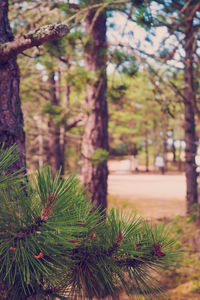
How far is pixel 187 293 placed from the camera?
4.64 meters

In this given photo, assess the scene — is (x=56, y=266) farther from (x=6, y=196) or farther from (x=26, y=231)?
(x=6, y=196)

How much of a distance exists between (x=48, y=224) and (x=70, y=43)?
4.25 m

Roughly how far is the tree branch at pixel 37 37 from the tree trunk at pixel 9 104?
0.65 ft

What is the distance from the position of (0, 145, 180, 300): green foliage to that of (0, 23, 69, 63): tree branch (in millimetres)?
678

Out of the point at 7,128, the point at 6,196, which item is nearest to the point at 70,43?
the point at 7,128

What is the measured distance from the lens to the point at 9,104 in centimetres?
188

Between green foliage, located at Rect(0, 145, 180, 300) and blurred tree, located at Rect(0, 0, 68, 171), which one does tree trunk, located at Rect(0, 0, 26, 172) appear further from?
green foliage, located at Rect(0, 145, 180, 300)

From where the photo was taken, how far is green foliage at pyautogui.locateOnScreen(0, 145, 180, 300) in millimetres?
1063

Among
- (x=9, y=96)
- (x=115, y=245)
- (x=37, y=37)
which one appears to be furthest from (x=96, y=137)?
(x=115, y=245)

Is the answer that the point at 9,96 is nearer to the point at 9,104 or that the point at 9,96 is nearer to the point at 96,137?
the point at 9,104

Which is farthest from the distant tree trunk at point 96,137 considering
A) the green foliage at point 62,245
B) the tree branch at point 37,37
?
the green foliage at point 62,245

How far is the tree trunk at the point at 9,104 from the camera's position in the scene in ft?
6.09

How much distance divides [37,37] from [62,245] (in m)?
1.04

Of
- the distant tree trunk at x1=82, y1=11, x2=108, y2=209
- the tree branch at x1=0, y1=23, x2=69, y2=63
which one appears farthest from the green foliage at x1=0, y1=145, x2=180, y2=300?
the distant tree trunk at x1=82, y1=11, x2=108, y2=209
